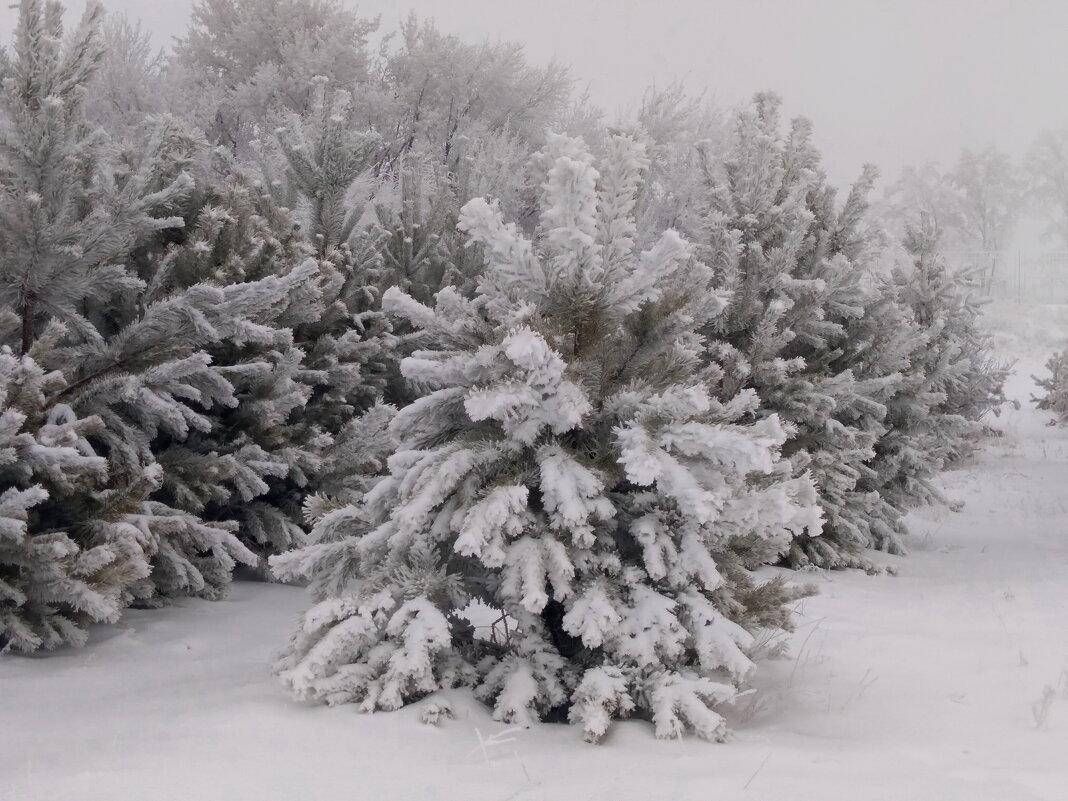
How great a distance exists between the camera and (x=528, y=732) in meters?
2.65

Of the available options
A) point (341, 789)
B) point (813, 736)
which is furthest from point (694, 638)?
point (341, 789)

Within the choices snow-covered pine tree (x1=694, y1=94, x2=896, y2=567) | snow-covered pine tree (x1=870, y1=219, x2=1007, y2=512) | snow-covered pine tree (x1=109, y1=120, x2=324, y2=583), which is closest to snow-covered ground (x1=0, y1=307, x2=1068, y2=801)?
snow-covered pine tree (x1=109, y1=120, x2=324, y2=583)

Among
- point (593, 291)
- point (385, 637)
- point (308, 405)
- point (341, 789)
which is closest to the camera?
point (341, 789)

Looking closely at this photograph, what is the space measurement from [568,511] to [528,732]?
2.44ft

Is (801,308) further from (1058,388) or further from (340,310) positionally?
(1058,388)

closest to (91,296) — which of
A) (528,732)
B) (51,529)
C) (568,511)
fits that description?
(51,529)

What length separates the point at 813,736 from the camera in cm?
274

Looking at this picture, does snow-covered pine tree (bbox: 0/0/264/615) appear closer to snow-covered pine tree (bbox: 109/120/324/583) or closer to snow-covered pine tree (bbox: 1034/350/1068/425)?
snow-covered pine tree (bbox: 109/120/324/583)

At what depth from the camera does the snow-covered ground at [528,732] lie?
2.17m

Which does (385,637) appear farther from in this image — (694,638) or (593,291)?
(593,291)

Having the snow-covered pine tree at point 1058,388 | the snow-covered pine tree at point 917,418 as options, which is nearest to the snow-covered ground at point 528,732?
the snow-covered pine tree at point 917,418

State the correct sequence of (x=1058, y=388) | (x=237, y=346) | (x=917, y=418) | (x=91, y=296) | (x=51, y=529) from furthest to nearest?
(x=1058, y=388) → (x=917, y=418) → (x=237, y=346) → (x=91, y=296) → (x=51, y=529)

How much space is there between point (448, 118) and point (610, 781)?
718 inches

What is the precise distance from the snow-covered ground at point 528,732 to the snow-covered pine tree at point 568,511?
0.56ft
